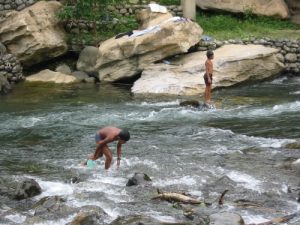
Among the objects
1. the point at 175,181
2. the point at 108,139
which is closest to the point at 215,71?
the point at 175,181

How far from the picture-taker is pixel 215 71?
63.8 feet

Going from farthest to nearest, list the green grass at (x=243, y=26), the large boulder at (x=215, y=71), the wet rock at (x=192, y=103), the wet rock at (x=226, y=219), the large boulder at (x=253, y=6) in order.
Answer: the large boulder at (x=253, y=6) < the green grass at (x=243, y=26) < the large boulder at (x=215, y=71) < the wet rock at (x=192, y=103) < the wet rock at (x=226, y=219)

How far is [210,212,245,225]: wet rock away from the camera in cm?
853

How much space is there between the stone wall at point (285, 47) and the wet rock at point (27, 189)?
41.8ft

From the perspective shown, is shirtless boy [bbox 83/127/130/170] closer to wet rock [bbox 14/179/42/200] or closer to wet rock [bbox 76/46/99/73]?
wet rock [bbox 14/179/42/200]

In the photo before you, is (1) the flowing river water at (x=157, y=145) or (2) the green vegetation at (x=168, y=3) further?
(2) the green vegetation at (x=168, y=3)

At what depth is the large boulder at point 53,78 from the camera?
21241mm

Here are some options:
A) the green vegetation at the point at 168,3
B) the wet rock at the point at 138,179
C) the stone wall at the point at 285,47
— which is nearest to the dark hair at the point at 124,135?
the wet rock at the point at 138,179

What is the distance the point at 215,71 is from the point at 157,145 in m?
6.89

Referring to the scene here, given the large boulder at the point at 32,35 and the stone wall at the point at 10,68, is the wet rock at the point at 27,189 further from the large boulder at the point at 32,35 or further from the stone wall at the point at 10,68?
the large boulder at the point at 32,35

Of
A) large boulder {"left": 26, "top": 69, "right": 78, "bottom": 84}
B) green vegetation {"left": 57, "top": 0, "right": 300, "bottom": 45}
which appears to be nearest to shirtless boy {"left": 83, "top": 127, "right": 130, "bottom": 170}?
large boulder {"left": 26, "top": 69, "right": 78, "bottom": 84}

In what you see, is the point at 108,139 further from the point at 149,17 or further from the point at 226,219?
the point at 149,17

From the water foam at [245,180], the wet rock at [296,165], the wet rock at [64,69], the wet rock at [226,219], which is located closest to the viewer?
the wet rock at [226,219]

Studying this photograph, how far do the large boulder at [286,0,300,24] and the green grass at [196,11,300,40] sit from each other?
512 millimetres
